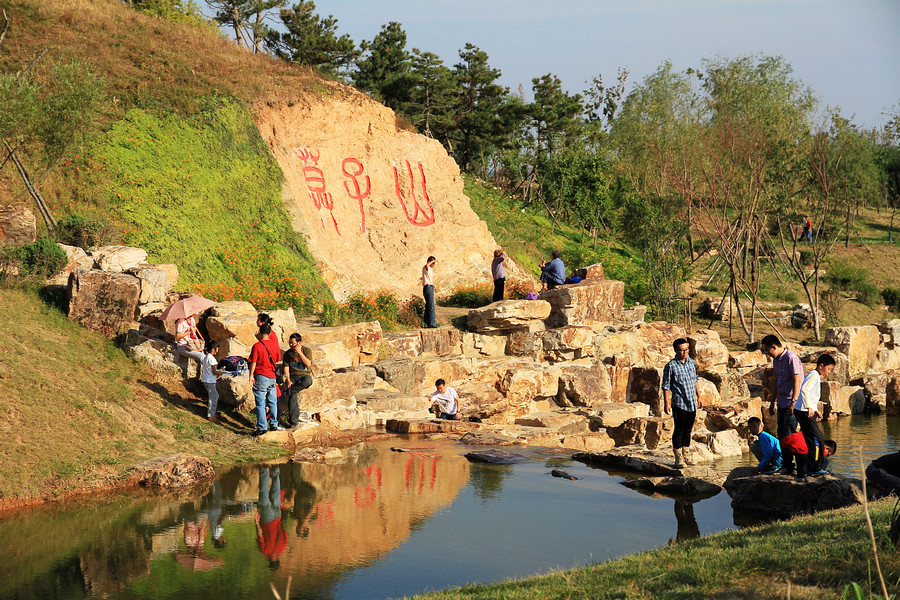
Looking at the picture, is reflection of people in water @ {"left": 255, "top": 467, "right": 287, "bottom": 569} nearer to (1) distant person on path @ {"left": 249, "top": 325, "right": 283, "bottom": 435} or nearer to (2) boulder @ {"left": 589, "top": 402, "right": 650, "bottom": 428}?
(1) distant person on path @ {"left": 249, "top": 325, "right": 283, "bottom": 435}

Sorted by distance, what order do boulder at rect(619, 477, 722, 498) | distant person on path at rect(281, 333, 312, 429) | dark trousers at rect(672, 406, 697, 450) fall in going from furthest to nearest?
distant person on path at rect(281, 333, 312, 429) < dark trousers at rect(672, 406, 697, 450) < boulder at rect(619, 477, 722, 498)

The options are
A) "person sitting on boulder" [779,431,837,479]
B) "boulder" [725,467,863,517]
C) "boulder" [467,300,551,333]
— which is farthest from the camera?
"boulder" [467,300,551,333]

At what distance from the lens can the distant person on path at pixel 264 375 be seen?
12.4 metres

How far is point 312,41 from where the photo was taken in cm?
3916

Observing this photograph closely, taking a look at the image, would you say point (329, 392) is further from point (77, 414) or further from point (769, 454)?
point (769, 454)

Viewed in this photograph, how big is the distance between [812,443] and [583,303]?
441 inches

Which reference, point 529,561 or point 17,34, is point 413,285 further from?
point 529,561

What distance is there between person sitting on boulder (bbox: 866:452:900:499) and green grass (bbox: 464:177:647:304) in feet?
63.0

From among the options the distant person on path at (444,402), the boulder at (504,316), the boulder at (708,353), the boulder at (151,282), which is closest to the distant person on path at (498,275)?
the boulder at (504,316)

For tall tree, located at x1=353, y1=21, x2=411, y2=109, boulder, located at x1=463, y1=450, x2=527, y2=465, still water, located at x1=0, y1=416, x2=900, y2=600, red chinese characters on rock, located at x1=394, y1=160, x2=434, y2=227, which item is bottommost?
boulder, located at x1=463, y1=450, x2=527, y2=465

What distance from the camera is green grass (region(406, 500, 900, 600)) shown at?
5406 millimetres

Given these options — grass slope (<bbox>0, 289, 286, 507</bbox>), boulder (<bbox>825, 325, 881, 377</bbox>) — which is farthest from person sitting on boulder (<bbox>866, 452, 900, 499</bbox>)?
boulder (<bbox>825, 325, 881, 377</bbox>)

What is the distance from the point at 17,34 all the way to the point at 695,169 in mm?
26405

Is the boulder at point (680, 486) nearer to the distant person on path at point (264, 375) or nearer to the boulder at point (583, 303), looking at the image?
the distant person on path at point (264, 375)
